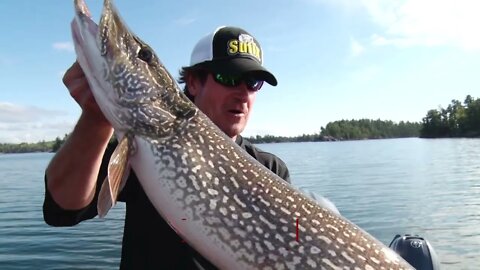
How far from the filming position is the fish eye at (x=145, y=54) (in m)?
2.94

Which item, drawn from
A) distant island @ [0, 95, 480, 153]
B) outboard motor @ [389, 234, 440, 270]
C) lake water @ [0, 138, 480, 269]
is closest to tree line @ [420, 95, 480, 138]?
distant island @ [0, 95, 480, 153]

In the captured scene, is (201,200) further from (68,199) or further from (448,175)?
(448,175)

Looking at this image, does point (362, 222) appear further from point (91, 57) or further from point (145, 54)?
point (91, 57)

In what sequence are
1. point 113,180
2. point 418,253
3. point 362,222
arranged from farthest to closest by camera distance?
point 362,222 → point 418,253 → point 113,180

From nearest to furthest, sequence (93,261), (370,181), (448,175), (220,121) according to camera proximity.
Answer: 1. (220,121)
2. (93,261)
3. (370,181)
4. (448,175)

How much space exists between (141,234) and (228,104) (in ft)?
3.78

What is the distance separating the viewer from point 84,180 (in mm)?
2791

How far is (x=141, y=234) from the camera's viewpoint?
9.70ft

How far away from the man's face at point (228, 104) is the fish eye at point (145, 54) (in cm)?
67

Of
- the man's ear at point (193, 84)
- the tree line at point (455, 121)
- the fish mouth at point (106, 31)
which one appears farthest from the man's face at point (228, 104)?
the tree line at point (455, 121)

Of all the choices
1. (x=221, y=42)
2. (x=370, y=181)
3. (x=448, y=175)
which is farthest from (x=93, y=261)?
(x=448, y=175)

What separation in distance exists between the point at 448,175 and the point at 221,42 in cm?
2598

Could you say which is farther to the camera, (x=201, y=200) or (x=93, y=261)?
(x=93, y=261)

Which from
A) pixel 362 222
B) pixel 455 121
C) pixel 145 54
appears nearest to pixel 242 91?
pixel 145 54
